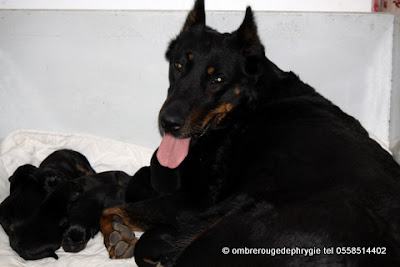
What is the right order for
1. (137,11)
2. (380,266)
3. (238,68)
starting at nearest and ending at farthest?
1. (380,266)
2. (238,68)
3. (137,11)

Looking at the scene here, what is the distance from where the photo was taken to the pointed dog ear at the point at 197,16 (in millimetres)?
2803

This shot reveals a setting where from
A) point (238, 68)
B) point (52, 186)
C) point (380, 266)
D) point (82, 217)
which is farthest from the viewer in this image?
point (52, 186)

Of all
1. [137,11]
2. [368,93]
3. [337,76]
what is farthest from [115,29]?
[368,93]

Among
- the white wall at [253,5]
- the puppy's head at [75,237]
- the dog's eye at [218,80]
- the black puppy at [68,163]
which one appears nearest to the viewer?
the dog's eye at [218,80]

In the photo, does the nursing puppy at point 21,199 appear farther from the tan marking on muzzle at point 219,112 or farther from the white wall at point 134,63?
the tan marking on muzzle at point 219,112

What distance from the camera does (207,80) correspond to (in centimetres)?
265

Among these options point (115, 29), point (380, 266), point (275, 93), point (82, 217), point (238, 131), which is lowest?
point (82, 217)

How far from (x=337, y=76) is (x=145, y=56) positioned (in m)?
1.53

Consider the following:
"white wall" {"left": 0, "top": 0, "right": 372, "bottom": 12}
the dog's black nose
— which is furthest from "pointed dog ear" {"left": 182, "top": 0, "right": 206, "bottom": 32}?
"white wall" {"left": 0, "top": 0, "right": 372, "bottom": 12}

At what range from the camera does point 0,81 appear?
153 inches

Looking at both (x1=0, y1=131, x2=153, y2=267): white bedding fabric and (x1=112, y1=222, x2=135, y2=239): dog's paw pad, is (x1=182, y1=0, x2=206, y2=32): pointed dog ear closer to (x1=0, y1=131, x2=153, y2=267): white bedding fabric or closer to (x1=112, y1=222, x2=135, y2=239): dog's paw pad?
(x1=112, y1=222, x2=135, y2=239): dog's paw pad

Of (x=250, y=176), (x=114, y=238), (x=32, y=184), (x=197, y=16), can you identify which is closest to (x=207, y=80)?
(x=197, y=16)

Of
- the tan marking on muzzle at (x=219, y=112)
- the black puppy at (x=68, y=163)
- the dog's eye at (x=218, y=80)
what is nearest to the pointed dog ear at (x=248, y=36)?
the dog's eye at (x=218, y=80)

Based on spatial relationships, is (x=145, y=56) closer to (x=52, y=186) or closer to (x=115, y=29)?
(x=115, y=29)
